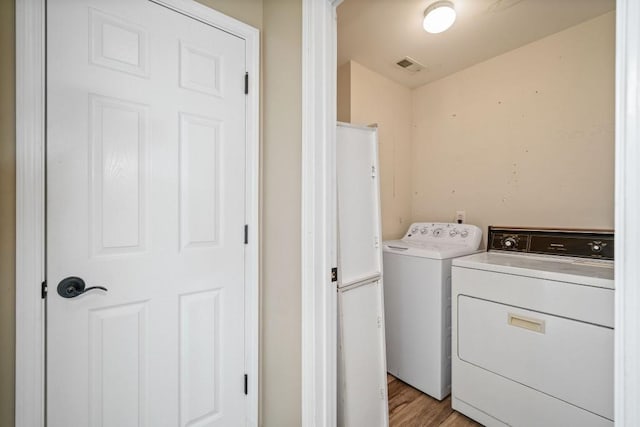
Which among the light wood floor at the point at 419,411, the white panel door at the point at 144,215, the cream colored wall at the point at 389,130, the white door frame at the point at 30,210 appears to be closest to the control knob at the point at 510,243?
the cream colored wall at the point at 389,130

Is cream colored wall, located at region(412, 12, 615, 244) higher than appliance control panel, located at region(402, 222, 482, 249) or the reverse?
higher

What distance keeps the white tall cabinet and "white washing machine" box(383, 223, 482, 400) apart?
0.54m

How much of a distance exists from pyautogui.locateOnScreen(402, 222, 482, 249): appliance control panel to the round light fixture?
1.42m

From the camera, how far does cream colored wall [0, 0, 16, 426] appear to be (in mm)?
895

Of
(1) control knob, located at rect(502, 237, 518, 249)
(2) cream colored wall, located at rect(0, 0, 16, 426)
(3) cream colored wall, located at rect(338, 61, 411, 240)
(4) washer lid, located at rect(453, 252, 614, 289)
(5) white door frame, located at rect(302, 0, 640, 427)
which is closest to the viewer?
(2) cream colored wall, located at rect(0, 0, 16, 426)

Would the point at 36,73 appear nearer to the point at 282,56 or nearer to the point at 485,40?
the point at 282,56

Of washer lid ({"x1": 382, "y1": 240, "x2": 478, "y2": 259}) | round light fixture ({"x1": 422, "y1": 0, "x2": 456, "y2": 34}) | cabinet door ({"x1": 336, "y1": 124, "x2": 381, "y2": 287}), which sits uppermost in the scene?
round light fixture ({"x1": 422, "y1": 0, "x2": 456, "y2": 34})

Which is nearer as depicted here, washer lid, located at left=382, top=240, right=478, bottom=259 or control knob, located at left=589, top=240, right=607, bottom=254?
control knob, located at left=589, top=240, right=607, bottom=254

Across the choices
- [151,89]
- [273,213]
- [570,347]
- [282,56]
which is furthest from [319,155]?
[570,347]

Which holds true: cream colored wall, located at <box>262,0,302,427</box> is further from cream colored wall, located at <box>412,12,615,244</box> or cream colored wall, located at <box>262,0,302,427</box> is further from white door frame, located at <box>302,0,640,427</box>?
cream colored wall, located at <box>412,12,615,244</box>

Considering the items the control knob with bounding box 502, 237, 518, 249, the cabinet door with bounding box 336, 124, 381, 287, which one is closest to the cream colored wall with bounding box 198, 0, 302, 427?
the cabinet door with bounding box 336, 124, 381, 287

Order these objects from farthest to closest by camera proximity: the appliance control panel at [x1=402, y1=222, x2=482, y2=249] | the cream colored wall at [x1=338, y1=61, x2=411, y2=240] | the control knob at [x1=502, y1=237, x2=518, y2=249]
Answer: the cream colored wall at [x1=338, y1=61, x2=411, y2=240] < the appliance control panel at [x1=402, y1=222, x2=482, y2=249] < the control knob at [x1=502, y1=237, x2=518, y2=249]

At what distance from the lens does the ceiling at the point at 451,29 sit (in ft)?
5.36

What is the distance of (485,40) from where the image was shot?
6.48 feet
